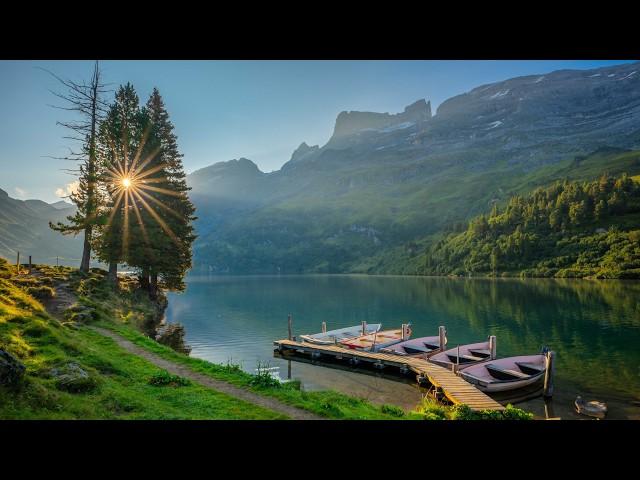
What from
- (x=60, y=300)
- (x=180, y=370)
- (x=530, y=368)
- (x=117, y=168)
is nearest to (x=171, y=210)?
(x=117, y=168)

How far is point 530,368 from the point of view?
84.0 feet

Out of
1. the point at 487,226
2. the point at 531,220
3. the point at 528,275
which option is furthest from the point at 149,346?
the point at 487,226

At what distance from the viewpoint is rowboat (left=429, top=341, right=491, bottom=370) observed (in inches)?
1083

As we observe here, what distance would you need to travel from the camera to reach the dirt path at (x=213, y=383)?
13.3 meters

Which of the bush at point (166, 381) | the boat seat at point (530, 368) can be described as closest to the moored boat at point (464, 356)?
the boat seat at point (530, 368)

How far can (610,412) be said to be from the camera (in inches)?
791

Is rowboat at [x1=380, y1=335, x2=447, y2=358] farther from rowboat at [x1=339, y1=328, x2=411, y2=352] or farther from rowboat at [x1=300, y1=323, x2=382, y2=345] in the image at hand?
rowboat at [x1=300, y1=323, x2=382, y2=345]

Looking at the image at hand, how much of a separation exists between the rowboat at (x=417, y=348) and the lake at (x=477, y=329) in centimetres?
413

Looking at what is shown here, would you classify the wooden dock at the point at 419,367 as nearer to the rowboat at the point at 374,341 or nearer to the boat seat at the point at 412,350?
the rowboat at the point at 374,341

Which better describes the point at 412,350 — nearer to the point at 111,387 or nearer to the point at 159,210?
the point at 111,387

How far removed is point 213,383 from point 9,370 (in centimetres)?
859

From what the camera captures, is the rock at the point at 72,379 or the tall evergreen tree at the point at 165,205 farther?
the tall evergreen tree at the point at 165,205
